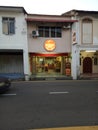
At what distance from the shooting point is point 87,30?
22297 mm

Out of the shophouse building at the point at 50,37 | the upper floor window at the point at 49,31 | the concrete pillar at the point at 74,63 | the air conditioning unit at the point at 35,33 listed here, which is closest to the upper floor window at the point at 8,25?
the shophouse building at the point at 50,37

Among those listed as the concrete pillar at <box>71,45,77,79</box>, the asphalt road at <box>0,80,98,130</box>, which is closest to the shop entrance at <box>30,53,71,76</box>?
the concrete pillar at <box>71,45,77,79</box>

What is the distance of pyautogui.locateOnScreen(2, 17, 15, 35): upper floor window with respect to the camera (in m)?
20.9

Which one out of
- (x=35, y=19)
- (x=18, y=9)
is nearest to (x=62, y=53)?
(x=35, y=19)

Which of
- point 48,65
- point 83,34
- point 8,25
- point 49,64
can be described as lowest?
point 48,65

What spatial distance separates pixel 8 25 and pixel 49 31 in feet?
14.3

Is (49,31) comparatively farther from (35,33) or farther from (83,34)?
(83,34)

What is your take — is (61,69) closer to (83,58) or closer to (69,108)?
(83,58)

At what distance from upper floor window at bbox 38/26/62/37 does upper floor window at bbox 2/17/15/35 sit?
2.89 meters

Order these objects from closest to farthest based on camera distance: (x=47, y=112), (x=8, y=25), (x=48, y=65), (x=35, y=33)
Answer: (x=47, y=112)
(x=8, y=25)
(x=35, y=33)
(x=48, y=65)

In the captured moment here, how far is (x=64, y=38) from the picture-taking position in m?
22.5

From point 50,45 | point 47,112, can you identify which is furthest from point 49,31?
point 47,112

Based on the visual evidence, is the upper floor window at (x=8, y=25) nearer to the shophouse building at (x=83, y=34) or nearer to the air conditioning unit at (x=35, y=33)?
the air conditioning unit at (x=35, y=33)

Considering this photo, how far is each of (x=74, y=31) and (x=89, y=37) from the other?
179 cm
